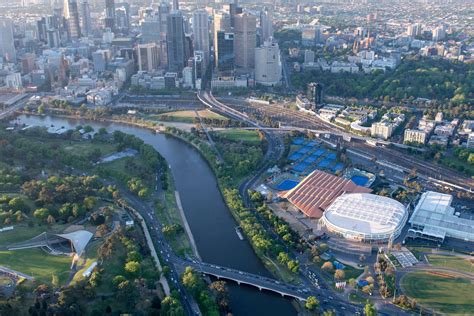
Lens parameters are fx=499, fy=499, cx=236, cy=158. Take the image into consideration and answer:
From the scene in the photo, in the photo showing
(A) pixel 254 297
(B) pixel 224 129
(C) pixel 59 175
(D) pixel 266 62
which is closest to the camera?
(A) pixel 254 297

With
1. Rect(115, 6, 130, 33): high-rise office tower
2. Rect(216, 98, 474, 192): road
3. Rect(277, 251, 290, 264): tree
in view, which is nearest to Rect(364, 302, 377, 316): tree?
Rect(277, 251, 290, 264): tree

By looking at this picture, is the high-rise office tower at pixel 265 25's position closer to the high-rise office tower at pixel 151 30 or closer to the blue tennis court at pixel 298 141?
the high-rise office tower at pixel 151 30

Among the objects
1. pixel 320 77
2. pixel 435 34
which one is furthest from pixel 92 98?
pixel 435 34

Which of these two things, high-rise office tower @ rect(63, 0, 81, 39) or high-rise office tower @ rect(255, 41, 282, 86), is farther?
high-rise office tower @ rect(63, 0, 81, 39)

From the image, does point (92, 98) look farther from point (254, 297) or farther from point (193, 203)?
point (254, 297)

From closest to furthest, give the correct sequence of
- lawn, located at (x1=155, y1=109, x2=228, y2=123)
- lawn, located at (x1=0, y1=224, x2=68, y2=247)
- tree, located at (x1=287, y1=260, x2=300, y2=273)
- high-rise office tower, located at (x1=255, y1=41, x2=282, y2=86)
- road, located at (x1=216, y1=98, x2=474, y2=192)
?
1. tree, located at (x1=287, y1=260, x2=300, y2=273)
2. lawn, located at (x1=0, y1=224, x2=68, y2=247)
3. road, located at (x1=216, y1=98, x2=474, y2=192)
4. lawn, located at (x1=155, y1=109, x2=228, y2=123)
5. high-rise office tower, located at (x1=255, y1=41, x2=282, y2=86)

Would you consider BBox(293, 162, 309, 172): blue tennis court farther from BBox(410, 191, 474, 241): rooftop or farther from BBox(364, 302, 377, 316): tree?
BBox(364, 302, 377, 316): tree

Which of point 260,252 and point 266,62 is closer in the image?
point 260,252
